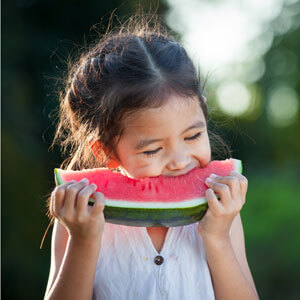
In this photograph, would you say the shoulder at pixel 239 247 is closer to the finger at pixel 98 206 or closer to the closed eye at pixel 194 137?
the closed eye at pixel 194 137

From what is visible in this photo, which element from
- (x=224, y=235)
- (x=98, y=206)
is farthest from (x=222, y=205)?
(x=98, y=206)

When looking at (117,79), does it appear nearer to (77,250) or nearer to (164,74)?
(164,74)

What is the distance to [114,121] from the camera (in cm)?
219

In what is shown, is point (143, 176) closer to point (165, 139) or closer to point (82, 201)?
point (165, 139)

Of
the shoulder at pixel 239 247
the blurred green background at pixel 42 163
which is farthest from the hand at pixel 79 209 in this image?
the blurred green background at pixel 42 163

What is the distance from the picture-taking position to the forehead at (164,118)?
A: 6.74 feet

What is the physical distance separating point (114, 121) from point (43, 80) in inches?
175

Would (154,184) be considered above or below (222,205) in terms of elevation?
above

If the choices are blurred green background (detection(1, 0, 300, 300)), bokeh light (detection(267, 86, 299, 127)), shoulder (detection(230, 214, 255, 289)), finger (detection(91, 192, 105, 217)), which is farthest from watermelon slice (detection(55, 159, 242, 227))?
bokeh light (detection(267, 86, 299, 127))

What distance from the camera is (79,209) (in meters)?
1.96

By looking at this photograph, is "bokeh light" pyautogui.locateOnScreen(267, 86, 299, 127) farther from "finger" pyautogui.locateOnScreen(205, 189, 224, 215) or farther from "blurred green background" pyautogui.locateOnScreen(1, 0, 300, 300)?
"finger" pyautogui.locateOnScreen(205, 189, 224, 215)

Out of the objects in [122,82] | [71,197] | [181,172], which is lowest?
[71,197]

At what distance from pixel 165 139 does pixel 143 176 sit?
24 centimetres

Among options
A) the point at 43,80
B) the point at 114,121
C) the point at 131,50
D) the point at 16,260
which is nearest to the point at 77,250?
the point at 114,121
